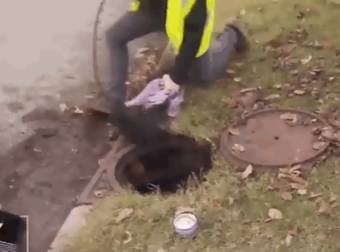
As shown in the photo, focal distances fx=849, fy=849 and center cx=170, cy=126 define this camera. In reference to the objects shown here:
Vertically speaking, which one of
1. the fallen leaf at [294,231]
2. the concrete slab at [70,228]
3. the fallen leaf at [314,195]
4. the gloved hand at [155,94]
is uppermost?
the gloved hand at [155,94]

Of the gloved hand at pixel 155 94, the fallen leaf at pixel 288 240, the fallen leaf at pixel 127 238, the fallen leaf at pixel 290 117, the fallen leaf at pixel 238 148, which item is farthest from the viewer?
the gloved hand at pixel 155 94

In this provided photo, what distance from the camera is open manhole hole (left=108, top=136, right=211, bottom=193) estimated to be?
5.59 meters

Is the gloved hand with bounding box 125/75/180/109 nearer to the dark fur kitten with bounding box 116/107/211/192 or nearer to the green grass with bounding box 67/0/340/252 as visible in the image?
the dark fur kitten with bounding box 116/107/211/192

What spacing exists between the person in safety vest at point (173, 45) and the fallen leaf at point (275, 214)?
4.16 ft

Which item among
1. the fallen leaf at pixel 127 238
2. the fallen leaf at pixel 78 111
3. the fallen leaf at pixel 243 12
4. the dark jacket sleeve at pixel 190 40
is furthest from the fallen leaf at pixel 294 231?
the fallen leaf at pixel 243 12

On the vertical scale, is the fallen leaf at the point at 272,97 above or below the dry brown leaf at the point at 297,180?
above

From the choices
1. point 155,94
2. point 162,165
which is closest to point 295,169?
point 162,165

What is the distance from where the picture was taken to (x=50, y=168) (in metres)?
6.00

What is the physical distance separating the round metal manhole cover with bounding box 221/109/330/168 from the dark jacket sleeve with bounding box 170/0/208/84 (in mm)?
522

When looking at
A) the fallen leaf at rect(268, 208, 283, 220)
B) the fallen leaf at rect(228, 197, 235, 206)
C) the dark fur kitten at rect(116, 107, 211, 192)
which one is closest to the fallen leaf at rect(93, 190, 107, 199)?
the dark fur kitten at rect(116, 107, 211, 192)

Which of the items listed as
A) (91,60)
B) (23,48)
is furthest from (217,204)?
(23,48)

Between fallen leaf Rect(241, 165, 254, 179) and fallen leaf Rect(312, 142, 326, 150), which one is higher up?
fallen leaf Rect(312, 142, 326, 150)

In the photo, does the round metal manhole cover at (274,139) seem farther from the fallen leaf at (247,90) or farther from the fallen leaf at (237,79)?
the fallen leaf at (237,79)

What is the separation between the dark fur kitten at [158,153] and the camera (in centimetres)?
564
